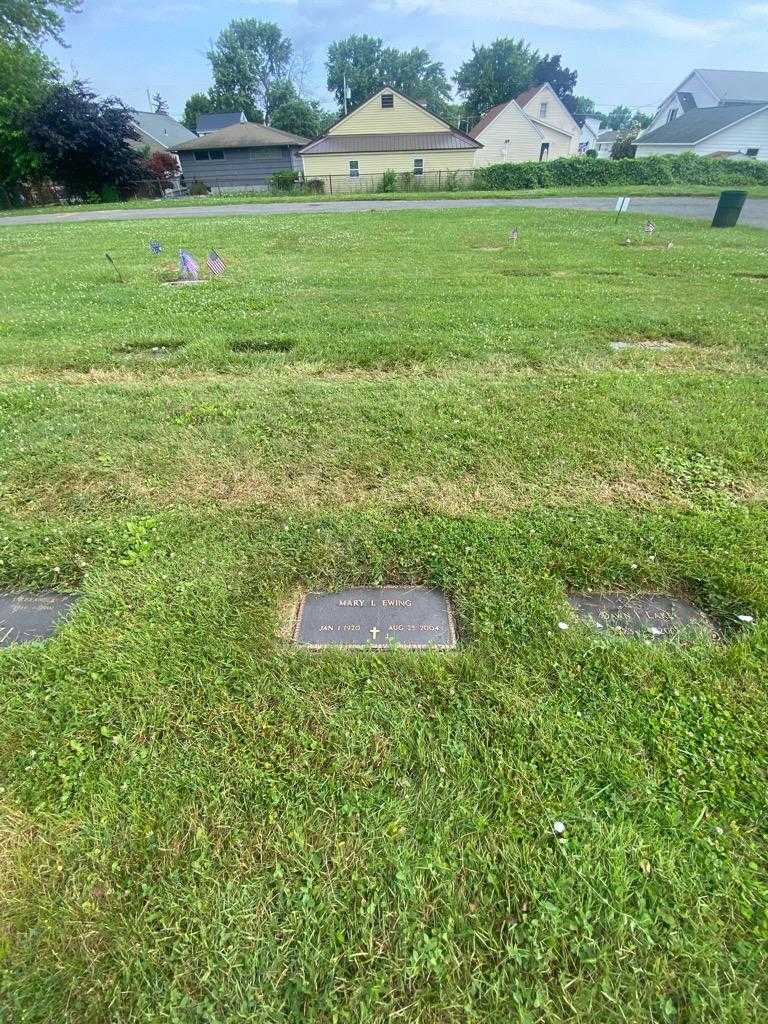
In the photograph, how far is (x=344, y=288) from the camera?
7.57m

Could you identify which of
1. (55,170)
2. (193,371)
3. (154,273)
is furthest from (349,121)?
(193,371)

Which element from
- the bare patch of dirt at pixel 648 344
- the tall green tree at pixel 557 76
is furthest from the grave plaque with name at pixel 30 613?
the tall green tree at pixel 557 76

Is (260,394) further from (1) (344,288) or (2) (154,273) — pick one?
(2) (154,273)

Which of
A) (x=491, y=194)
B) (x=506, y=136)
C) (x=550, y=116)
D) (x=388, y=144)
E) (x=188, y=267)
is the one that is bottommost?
(x=491, y=194)

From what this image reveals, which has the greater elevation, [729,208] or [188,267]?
[188,267]

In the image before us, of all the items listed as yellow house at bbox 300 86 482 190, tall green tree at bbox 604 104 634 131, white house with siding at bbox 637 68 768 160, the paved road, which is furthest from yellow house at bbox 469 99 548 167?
tall green tree at bbox 604 104 634 131

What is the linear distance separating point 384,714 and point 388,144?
3932cm

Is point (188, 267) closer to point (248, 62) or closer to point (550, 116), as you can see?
point (550, 116)

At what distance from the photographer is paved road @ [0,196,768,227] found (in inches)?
722

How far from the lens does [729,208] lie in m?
13.4

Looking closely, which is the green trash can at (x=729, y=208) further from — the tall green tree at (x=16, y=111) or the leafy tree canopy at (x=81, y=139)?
the tall green tree at (x=16, y=111)

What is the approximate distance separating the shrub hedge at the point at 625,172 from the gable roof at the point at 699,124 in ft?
40.9

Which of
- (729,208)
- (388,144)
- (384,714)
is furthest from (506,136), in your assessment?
(384,714)

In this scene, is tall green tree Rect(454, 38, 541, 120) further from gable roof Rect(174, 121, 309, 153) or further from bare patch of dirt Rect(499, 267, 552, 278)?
bare patch of dirt Rect(499, 267, 552, 278)
